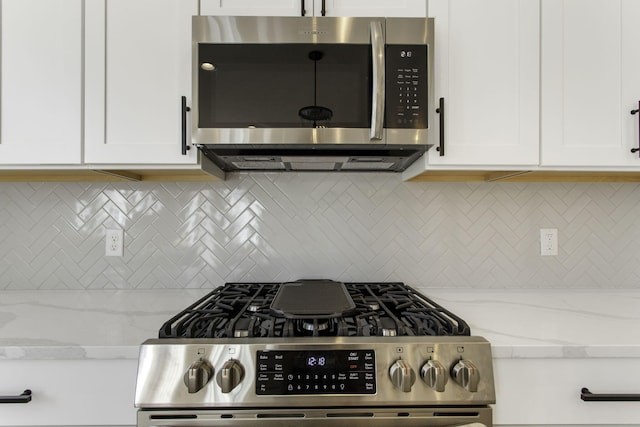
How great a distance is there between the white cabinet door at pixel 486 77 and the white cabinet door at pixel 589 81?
67 mm

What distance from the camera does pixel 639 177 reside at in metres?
1.37

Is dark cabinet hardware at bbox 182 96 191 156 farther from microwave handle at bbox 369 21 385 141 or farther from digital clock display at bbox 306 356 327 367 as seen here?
digital clock display at bbox 306 356 327 367

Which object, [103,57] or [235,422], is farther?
[103,57]

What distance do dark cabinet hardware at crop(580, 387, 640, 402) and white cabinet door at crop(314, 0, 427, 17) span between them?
4.08ft

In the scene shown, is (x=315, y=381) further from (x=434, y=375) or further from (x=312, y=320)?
(x=434, y=375)

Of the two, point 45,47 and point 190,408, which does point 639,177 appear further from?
point 45,47

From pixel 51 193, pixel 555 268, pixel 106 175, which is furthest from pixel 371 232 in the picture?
pixel 51 193

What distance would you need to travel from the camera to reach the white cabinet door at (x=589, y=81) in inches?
43.1

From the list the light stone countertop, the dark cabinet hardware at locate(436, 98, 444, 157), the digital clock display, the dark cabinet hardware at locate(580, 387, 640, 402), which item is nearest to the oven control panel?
the digital clock display

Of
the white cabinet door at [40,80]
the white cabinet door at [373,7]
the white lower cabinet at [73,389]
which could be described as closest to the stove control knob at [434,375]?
the white lower cabinet at [73,389]

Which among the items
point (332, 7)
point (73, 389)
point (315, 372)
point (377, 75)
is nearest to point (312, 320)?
point (315, 372)

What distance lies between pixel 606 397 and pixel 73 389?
1.41 m

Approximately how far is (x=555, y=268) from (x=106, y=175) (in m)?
1.99

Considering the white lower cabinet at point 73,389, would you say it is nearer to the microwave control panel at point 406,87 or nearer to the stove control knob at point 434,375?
the stove control knob at point 434,375
